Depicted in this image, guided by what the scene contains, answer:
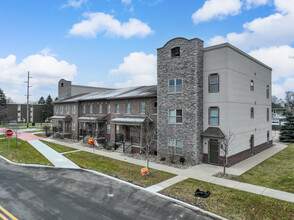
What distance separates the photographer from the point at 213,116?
1736 cm

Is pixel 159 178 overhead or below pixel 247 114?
below

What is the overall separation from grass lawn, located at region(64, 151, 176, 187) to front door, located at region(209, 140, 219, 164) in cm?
496

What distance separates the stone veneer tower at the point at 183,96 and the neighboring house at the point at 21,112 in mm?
72886

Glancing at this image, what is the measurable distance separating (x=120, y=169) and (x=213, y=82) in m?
10.9

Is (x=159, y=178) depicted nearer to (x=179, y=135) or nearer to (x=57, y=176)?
(x=179, y=135)

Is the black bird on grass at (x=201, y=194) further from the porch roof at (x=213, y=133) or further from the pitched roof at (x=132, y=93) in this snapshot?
the pitched roof at (x=132, y=93)

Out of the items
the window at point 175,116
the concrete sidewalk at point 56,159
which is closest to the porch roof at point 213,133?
the window at point 175,116

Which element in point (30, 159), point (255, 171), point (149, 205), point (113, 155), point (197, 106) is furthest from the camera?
point (113, 155)

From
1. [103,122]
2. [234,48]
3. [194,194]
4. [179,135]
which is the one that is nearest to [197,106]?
[179,135]

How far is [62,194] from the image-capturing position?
35.3 ft

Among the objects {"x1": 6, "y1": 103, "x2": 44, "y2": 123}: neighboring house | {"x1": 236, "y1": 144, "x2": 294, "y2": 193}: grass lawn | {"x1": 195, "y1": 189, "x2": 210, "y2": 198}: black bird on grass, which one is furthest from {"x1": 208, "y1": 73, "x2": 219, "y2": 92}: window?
{"x1": 6, "y1": 103, "x2": 44, "y2": 123}: neighboring house

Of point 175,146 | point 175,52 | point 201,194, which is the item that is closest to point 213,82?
point 175,52

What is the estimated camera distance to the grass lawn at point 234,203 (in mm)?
8695

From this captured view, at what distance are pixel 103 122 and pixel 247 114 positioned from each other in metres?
18.3
